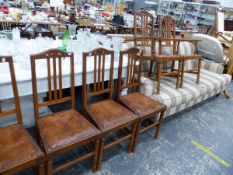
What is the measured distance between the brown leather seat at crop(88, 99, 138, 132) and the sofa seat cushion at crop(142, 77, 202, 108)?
0.54 meters

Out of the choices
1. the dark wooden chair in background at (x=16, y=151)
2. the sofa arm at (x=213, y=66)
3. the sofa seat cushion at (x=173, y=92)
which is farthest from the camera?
the sofa arm at (x=213, y=66)

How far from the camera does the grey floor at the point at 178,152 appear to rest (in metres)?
1.75

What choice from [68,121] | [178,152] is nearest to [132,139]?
[178,152]

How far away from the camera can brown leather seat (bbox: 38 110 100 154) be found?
1.31m

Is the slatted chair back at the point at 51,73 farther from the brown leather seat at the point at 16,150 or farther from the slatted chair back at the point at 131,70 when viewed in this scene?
the slatted chair back at the point at 131,70

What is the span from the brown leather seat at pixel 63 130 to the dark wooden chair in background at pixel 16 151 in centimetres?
8

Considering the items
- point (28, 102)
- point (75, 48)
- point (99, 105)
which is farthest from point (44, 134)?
point (75, 48)

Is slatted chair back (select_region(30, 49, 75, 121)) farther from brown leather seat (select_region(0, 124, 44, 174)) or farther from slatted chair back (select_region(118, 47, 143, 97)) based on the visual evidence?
slatted chair back (select_region(118, 47, 143, 97))

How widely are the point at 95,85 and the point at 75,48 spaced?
47 centimetres

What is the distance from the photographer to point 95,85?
180cm

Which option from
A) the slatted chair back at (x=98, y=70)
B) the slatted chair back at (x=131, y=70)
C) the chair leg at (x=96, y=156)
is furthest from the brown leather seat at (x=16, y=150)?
the slatted chair back at (x=131, y=70)

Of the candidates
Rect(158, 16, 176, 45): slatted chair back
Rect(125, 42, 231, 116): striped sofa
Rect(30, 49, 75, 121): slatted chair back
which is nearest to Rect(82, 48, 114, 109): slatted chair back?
Rect(30, 49, 75, 121): slatted chair back

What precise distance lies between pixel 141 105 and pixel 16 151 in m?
1.11

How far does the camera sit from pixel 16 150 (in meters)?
1.20
